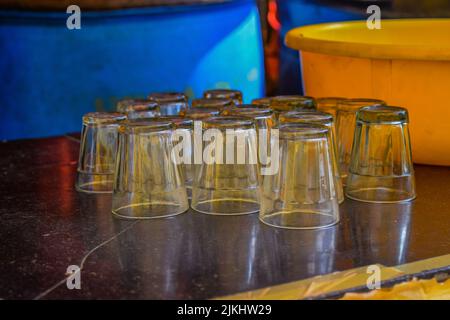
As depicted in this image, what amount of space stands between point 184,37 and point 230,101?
1.17 metres

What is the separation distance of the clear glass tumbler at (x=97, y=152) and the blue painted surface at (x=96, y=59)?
1.17 m

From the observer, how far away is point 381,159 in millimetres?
1027

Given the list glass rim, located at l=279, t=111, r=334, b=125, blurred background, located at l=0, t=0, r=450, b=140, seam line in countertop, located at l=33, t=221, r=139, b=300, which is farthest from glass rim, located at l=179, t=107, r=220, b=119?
blurred background, located at l=0, t=0, r=450, b=140

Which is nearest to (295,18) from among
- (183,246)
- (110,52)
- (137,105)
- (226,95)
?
(110,52)

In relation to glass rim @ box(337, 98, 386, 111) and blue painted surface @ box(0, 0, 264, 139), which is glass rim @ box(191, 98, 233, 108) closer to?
glass rim @ box(337, 98, 386, 111)

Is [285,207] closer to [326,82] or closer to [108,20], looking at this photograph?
[326,82]

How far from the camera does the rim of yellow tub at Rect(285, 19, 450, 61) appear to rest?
1.16m

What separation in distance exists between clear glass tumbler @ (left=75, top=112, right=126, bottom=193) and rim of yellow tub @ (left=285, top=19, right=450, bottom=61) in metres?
0.36

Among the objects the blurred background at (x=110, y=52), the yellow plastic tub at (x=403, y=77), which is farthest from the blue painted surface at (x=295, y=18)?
the yellow plastic tub at (x=403, y=77)

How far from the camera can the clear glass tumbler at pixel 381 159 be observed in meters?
1.01

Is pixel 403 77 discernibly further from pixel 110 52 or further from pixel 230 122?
pixel 110 52

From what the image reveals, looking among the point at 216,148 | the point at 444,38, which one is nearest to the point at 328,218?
the point at 216,148

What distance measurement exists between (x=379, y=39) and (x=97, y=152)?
2.22 ft

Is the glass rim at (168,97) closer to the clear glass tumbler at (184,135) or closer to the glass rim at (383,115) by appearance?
the clear glass tumbler at (184,135)
